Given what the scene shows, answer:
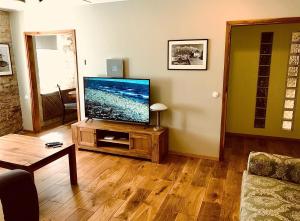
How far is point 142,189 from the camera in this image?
287 centimetres

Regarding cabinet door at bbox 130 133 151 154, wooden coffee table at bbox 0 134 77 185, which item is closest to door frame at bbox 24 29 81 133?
cabinet door at bbox 130 133 151 154

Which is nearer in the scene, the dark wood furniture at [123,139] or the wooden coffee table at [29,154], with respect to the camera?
the wooden coffee table at [29,154]

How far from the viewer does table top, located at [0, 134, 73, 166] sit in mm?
2512

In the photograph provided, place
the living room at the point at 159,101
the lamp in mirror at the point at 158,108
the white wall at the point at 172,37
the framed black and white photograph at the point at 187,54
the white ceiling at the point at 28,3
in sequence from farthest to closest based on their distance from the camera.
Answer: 1. the white ceiling at the point at 28,3
2. the lamp in mirror at the point at 158,108
3. the framed black and white photograph at the point at 187,54
4. the white wall at the point at 172,37
5. the living room at the point at 159,101

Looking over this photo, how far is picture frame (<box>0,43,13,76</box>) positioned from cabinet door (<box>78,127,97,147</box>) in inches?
81.5

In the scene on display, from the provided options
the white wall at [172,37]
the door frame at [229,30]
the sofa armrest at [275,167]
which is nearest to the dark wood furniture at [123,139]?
the white wall at [172,37]

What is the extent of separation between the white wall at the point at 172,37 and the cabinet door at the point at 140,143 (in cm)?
48

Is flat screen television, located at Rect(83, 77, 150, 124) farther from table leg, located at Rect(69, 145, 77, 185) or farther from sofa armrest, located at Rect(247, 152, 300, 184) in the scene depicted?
sofa armrest, located at Rect(247, 152, 300, 184)

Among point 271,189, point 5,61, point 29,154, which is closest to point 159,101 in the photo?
point 29,154

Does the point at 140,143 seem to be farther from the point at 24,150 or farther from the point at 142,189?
the point at 24,150

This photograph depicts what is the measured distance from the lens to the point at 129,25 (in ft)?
12.4

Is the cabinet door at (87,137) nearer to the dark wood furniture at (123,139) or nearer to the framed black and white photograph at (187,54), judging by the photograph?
the dark wood furniture at (123,139)

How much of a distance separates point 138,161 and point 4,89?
10.1 ft

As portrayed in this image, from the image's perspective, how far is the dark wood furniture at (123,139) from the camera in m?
3.56
